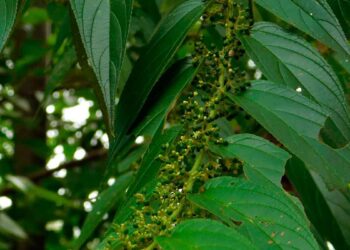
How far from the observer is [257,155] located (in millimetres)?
789

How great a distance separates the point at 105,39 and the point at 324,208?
532mm

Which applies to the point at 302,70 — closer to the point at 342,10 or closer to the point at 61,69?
the point at 342,10

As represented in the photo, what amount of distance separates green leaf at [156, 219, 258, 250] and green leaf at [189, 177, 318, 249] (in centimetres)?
4

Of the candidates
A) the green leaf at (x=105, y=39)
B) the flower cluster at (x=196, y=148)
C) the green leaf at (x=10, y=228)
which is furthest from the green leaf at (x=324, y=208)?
the green leaf at (x=10, y=228)

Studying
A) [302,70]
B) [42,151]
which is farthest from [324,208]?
[42,151]

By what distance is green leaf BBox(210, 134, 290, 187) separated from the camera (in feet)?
2.54

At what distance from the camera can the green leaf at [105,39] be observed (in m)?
0.70

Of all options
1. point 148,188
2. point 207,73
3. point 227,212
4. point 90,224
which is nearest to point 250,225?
point 227,212

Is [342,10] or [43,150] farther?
[43,150]

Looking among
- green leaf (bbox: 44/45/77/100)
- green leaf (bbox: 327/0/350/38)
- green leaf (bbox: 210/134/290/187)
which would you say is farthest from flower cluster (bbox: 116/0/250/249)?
green leaf (bbox: 44/45/77/100)

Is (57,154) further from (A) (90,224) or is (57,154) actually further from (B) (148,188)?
(B) (148,188)

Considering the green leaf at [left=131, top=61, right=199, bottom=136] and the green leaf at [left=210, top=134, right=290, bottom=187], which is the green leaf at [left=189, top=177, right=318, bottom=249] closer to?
the green leaf at [left=210, top=134, right=290, bottom=187]

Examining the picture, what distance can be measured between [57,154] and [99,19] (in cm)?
245

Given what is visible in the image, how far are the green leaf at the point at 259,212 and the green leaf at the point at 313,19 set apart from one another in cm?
21
